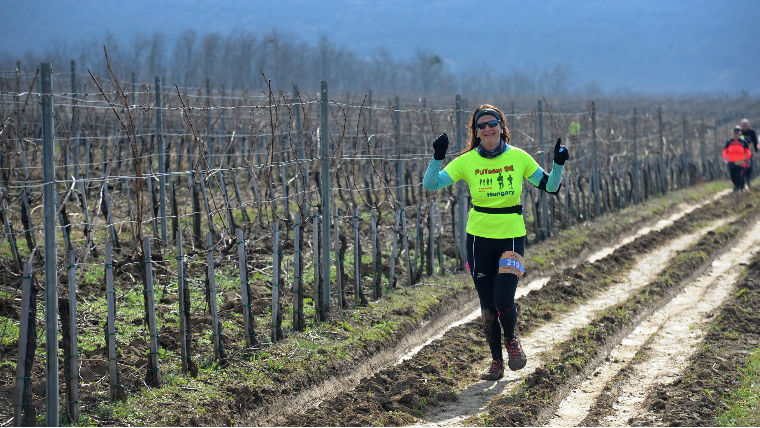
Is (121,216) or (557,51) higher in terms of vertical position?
(557,51)

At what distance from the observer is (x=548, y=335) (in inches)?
303

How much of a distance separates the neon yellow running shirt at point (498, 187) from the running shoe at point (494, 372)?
2.92 feet

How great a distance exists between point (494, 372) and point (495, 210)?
3.65 feet

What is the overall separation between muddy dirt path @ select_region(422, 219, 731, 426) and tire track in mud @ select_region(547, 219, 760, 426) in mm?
456

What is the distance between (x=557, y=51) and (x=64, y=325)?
19746 centimetres

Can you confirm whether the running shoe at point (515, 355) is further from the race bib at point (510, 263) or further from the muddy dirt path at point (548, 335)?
the race bib at point (510, 263)

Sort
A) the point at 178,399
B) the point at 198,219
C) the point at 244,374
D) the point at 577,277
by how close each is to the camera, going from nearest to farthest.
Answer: the point at 178,399 → the point at 244,374 → the point at 577,277 → the point at 198,219

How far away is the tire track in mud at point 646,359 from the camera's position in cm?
562

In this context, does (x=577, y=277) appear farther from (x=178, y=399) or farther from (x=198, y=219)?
(x=178, y=399)

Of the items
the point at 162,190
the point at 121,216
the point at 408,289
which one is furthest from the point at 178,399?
the point at 121,216

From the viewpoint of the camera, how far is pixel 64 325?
17.3 feet

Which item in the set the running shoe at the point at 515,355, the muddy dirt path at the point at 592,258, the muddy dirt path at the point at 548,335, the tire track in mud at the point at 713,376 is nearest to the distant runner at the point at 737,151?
the muddy dirt path at the point at 592,258

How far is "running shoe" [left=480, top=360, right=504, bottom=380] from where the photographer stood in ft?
20.6

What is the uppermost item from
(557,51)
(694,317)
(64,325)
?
(557,51)
